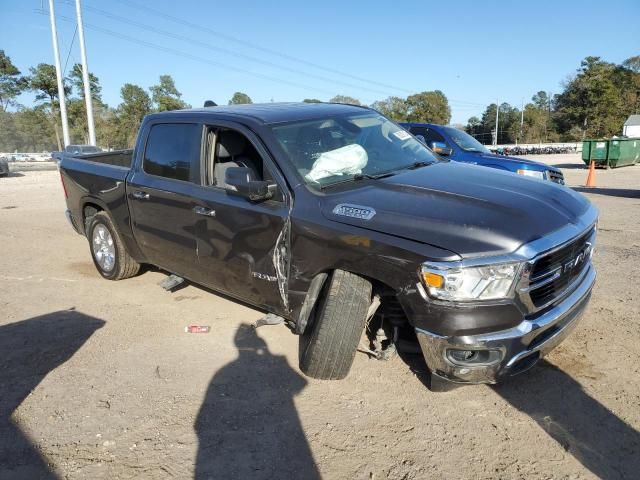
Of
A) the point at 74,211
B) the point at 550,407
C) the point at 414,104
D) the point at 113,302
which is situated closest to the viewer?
the point at 550,407

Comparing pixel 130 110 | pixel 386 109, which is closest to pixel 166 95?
pixel 130 110

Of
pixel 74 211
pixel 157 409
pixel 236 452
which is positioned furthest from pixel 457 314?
pixel 74 211

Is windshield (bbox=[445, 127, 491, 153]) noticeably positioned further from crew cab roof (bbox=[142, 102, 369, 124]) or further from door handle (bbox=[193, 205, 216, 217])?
door handle (bbox=[193, 205, 216, 217])

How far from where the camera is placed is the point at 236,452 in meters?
2.58

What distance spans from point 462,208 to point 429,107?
2921 inches

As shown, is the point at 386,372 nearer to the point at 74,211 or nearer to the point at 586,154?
the point at 74,211

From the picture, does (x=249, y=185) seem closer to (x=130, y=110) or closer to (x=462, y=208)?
(x=462, y=208)

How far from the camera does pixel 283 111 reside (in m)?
4.05

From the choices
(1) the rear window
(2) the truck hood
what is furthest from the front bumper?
(1) the rear window

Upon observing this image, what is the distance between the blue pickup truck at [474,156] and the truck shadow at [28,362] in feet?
18.6

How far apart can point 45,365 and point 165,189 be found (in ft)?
5.54

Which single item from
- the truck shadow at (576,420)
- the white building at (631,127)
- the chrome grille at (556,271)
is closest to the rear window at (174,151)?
the chrome grille at (556,271)

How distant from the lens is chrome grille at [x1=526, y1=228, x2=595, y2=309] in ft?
8.54

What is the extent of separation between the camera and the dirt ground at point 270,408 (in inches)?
97.8
